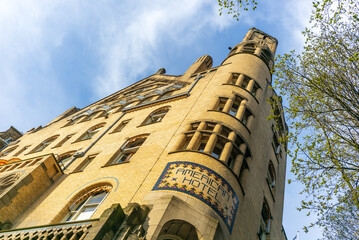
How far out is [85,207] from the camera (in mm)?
12508

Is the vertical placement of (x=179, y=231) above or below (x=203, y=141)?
below

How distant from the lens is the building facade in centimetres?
954

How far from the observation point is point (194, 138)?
13609 millimetres

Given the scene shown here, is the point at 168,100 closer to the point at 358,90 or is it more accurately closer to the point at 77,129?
the point at 77,129

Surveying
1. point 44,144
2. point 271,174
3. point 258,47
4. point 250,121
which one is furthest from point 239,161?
point 44,144

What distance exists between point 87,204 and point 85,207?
145 millimetres

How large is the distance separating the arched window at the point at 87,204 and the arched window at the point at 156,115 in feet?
22.1

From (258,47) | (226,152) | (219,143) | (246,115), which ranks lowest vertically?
(226,152)

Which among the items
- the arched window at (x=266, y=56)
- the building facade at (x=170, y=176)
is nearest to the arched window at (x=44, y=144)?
the building facade at (x=170, y=176)

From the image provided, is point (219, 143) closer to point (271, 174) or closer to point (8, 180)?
point (271, 174)

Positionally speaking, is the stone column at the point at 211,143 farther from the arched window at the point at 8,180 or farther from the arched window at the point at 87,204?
the arched window at the point at 8,180

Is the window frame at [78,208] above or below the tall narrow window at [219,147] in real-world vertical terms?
below

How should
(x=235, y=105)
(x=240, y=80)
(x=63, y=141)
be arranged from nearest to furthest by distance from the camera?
(x=235, y=105), (x=240, y=80), (x=63, y=141)

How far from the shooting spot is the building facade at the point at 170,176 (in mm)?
9539
